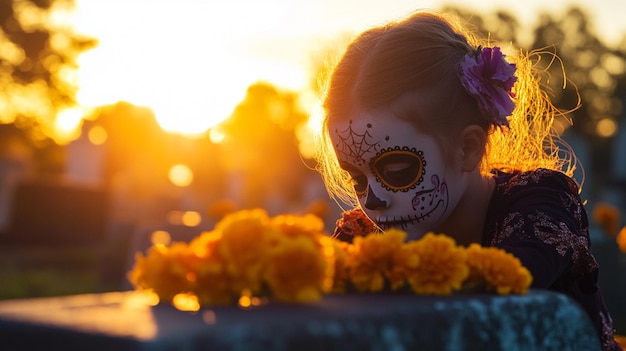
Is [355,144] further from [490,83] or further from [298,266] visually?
[298,266]

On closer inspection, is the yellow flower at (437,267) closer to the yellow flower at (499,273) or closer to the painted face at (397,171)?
the yellow flower at (499,273)

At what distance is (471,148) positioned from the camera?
3.10m

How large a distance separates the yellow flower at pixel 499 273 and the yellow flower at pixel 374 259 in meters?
0.18

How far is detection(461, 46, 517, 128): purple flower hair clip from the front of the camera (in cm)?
318

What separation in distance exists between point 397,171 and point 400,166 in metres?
0.02

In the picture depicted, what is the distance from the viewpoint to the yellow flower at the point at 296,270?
4.81ft

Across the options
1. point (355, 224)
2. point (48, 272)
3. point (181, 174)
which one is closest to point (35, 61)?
point (181, 174)

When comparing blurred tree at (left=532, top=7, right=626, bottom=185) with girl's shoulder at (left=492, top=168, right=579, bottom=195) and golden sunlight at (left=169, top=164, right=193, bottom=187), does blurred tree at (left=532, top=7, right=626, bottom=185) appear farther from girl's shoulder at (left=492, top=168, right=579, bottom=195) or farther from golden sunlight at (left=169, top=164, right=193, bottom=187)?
girl's shoulder at (left=492, top=168, right=579, bottom=195)

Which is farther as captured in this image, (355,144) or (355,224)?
(355,224)

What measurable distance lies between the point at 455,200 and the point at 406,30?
67cm

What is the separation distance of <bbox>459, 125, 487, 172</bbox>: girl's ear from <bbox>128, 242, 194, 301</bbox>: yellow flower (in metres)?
1.63

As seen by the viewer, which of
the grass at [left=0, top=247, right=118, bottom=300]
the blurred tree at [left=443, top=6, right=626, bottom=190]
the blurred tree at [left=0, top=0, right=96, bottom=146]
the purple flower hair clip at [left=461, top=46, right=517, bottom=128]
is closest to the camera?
the purple flower hair clip at [left=461, top=46, right=517, bottom=128]

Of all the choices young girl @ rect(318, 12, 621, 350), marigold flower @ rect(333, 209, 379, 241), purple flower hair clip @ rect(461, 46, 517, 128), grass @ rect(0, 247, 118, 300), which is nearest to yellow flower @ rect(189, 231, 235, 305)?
young girl @ rect(318, 12, 621, 350)

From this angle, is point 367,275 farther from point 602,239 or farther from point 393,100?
point 602,239
